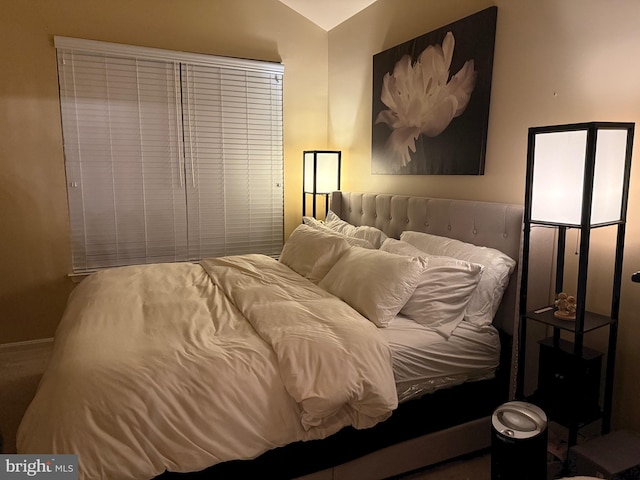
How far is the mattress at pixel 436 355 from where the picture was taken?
1.86 meters

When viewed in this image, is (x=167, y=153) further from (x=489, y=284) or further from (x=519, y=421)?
(x=519, y=421)

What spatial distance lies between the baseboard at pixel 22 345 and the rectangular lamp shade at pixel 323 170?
2.47 meters

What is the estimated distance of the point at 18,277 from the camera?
129 inches

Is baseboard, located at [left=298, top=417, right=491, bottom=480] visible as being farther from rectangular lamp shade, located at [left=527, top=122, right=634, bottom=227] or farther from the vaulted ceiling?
the vaulted ceiling

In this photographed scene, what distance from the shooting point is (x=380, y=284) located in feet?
6.75

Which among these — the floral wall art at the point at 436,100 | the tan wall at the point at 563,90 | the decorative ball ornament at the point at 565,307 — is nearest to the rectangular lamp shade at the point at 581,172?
the tan wall at the point at 563,90

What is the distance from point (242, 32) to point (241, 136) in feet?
2.84

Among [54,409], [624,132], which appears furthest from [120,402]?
[624,132]

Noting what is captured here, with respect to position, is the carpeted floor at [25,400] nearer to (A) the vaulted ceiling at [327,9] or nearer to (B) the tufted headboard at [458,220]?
(B) the tufted headboard at [458,220]

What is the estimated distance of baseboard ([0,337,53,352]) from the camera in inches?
130

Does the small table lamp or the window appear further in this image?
the small table lamp

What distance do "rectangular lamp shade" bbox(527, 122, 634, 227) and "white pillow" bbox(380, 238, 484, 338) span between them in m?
0.42

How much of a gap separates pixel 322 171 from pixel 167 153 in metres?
1.30

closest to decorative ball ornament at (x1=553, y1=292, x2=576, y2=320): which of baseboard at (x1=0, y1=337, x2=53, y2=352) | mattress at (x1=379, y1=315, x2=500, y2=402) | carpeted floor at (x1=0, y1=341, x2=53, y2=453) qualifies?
mattress at (x1=379, y1=315, x2=500, y2=402)
